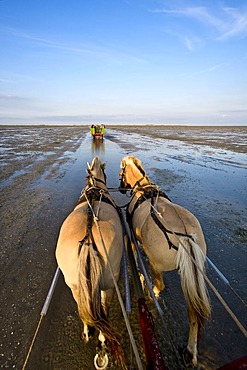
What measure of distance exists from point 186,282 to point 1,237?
4.58 metres

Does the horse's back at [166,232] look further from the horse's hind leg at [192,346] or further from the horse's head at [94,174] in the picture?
the horse's head at [94,174]

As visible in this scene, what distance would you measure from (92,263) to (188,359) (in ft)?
5.74

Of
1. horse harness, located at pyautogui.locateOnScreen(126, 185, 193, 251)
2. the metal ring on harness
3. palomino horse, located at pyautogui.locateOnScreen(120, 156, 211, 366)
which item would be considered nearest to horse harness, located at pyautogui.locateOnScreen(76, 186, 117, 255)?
horse harness, located at pyautogui.locateOnScreen(126, 185, 193, 251)

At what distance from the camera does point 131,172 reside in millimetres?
4730

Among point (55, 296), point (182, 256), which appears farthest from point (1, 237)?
point (182, 256)

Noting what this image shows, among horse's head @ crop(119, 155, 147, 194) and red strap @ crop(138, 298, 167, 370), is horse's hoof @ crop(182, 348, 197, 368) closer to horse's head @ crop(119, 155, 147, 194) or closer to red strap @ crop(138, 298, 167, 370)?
red strap @ crop(138, 298, 167, 370)

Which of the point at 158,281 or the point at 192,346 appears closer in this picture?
the point at 192,346

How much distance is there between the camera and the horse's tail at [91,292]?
2.22 metres

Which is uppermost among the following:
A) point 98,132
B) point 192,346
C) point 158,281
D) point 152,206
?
point 152,206

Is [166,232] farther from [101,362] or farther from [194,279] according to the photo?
[101,362]

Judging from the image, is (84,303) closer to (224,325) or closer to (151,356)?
(151,356)

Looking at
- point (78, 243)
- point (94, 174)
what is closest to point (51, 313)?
point (78, 243)

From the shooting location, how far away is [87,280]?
2.22 meters

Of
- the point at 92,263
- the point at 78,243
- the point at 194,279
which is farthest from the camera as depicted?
the point at 194,279
